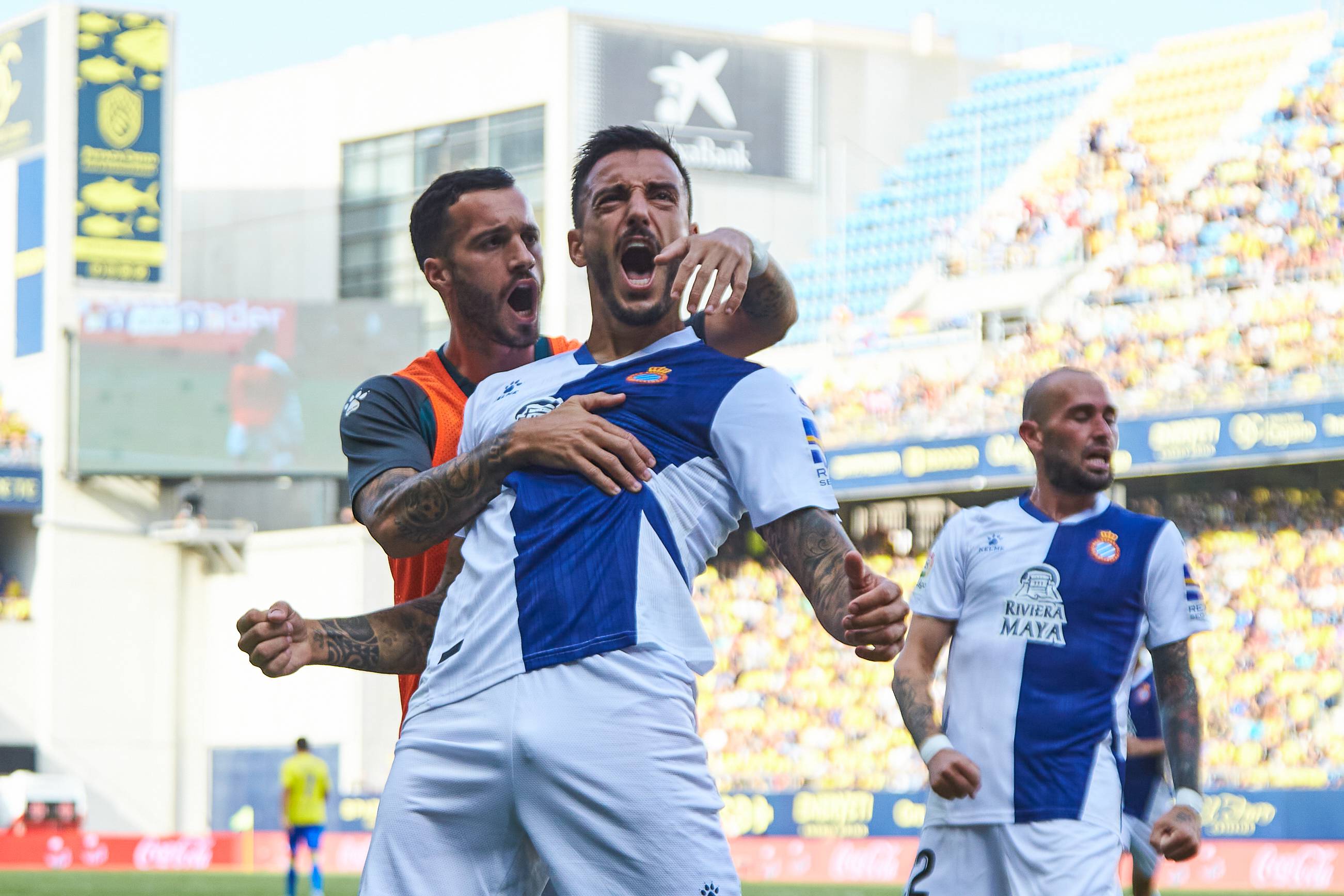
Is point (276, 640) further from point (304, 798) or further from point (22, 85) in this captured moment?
point (22, 85)

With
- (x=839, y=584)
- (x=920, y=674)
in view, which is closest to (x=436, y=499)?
(x=839, y=584)

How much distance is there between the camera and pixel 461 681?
376cm

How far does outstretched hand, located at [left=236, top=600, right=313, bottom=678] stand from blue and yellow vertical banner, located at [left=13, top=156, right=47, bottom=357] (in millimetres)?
38000

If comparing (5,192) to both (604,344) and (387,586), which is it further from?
(604,344)

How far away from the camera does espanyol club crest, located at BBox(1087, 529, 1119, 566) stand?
5.83m

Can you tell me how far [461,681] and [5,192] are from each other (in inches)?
1610

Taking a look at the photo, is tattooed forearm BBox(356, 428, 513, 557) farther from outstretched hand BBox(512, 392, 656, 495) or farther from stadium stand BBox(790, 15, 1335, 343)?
stadium stand BBox(790, 15, 1335, 343)

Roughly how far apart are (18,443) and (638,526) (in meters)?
38.0

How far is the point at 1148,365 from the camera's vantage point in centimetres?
2447

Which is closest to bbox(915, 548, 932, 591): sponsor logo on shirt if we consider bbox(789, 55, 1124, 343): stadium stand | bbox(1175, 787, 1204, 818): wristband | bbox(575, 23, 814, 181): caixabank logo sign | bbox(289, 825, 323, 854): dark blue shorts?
bbox(1175, 787, 1204, 818): wristband

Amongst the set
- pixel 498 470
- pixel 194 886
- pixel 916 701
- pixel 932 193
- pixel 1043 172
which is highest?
pixel 932 193

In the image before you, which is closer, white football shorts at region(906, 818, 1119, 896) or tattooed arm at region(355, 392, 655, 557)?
tattooed arm at region(355, 392, 655, 557)

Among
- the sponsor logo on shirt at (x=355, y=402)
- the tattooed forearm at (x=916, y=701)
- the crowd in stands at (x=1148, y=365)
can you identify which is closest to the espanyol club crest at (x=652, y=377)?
the sponsor logo on shirt at (x=355, y=402)

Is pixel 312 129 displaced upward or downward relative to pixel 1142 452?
upward
